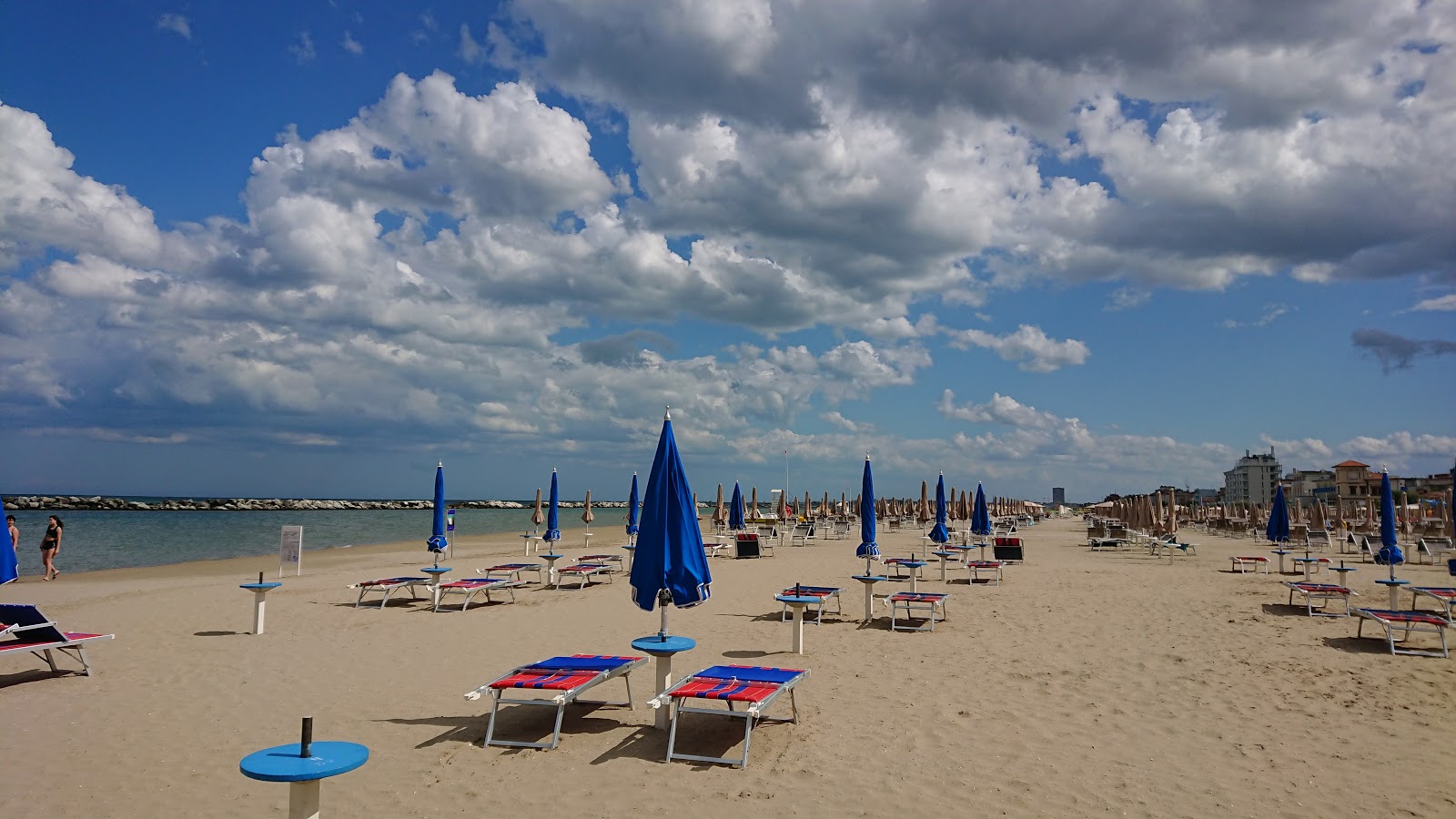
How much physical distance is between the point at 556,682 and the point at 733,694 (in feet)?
4.51

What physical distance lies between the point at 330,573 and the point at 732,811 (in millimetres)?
16948

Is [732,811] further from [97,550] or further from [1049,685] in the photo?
[97,550]

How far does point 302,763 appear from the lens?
349 cm

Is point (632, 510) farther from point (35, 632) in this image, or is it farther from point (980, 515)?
point (35, 632)

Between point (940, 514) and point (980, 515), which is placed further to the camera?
point (980, 515)

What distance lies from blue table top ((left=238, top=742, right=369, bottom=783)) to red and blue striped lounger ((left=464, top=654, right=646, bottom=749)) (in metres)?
1.90

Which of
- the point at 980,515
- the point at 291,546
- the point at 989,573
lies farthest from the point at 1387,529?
the point at 291,546

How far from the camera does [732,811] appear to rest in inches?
Result: 181

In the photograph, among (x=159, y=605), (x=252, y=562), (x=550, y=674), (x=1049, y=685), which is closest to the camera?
(x=550, y=674)

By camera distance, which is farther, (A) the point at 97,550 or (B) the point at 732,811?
(A) the point at 97,550

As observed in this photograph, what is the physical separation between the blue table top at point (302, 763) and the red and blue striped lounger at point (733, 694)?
2227 mm

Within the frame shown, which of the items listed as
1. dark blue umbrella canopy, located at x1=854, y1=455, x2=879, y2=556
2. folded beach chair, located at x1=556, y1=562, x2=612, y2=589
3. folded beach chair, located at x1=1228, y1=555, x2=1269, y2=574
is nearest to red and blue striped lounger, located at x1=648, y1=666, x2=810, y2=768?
dark blue umbrella canopy, located at x1=854, y1=455, x2=879, y2=556

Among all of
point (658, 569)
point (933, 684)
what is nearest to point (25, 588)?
point (658, 569)

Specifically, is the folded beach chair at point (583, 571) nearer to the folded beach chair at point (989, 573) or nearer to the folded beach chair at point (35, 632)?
the folded beach chair at point (989, 573)
